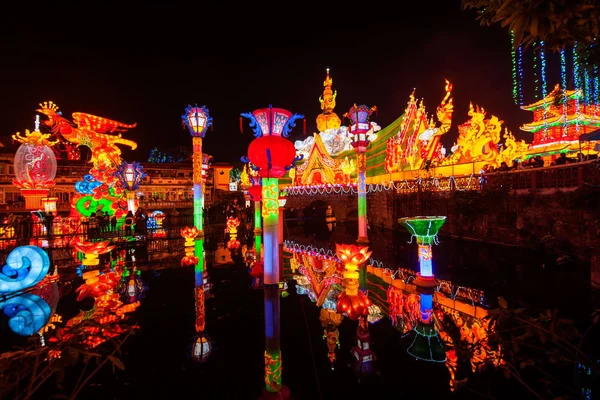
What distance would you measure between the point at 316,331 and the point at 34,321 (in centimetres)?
438

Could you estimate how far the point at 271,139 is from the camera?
6.12m

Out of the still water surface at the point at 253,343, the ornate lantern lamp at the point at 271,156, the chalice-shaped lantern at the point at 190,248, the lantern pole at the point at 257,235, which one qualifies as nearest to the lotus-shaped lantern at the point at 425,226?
the still water surface at the point at 253,343

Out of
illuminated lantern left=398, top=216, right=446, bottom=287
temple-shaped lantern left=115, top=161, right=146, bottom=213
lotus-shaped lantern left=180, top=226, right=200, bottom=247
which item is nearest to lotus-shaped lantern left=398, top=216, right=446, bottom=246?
illuminated lantern left=398, top=216, right=446, bottom=287

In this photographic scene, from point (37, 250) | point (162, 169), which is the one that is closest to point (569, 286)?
point (37, 250)

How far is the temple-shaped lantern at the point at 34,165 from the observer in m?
14.1

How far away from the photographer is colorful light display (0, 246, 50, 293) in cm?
584

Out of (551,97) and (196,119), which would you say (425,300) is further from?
(551,97)

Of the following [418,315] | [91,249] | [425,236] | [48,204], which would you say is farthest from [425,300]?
[48,204]

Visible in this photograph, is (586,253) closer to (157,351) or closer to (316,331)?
(316,331)

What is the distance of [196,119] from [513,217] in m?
12.2

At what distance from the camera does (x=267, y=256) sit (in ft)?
21.1

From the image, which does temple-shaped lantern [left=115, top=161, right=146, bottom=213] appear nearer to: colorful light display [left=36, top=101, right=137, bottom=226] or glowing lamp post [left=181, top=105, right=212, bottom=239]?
colorful light display [left=36, top=101, right=137, bottom=226]

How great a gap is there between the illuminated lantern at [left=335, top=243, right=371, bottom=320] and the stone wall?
3.66 meters

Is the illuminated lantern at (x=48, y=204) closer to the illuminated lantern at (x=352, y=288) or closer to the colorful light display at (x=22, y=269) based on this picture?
the colorful light display at (x=22, y=269)
